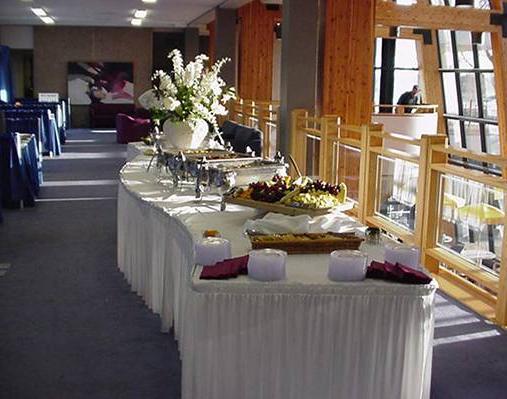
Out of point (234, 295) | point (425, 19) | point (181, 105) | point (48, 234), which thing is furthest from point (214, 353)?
A: point (425, 19)

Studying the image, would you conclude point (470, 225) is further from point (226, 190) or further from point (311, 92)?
point (311, 92)

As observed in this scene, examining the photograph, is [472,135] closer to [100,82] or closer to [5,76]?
[100,82]

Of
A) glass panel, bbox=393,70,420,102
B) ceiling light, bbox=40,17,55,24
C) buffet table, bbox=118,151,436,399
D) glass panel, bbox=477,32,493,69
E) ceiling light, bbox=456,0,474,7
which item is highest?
ceiling light, bbox=40,17,55,24

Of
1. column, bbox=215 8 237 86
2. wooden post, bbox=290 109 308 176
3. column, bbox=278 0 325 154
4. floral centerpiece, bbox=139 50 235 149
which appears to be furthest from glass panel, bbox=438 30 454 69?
floral centerpiece, bbox=139 50 235 149

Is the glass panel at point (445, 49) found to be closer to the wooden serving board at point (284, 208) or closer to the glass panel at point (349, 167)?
the glass panel at point (349, 167)

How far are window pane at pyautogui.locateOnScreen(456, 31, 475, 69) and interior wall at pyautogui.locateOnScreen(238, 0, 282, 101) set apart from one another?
3379mm

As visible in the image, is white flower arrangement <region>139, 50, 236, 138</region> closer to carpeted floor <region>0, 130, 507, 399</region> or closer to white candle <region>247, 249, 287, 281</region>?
carpeted floor <region>0, 130, 507, 399</region>

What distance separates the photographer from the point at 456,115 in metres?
14.0

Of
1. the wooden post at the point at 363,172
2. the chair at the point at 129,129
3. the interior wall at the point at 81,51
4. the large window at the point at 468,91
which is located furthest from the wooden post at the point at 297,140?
the interior wall at the point at 81,51

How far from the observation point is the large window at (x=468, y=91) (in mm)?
12547

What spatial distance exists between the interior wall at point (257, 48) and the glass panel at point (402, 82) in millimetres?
3459

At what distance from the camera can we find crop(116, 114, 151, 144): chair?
15.2 metres

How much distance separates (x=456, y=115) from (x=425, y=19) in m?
4.67

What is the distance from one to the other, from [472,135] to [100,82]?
35.1 ft
